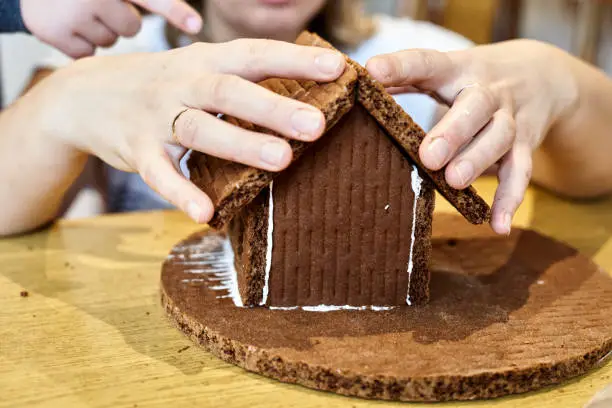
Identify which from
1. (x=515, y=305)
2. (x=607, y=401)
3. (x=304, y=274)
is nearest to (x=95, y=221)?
(x=304, y=274)

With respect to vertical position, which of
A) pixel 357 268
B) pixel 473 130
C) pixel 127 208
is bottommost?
pixel 127 208

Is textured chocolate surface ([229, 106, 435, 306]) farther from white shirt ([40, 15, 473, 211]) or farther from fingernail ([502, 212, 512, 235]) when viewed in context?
white shirt ([40, 15, 473, 211])

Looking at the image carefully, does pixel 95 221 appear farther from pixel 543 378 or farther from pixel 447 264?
pixel 543 378

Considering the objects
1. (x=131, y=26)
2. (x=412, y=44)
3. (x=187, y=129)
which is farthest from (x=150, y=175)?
(x=412, y=44)

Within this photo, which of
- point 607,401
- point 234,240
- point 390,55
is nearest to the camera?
point 607,401

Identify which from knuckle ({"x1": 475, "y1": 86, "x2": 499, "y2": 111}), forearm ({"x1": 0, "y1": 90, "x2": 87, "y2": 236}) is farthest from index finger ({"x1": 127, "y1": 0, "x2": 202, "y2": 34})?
knuckle ({"x1": 475, "y1": 86, "x2": 499, "y2": 111})
